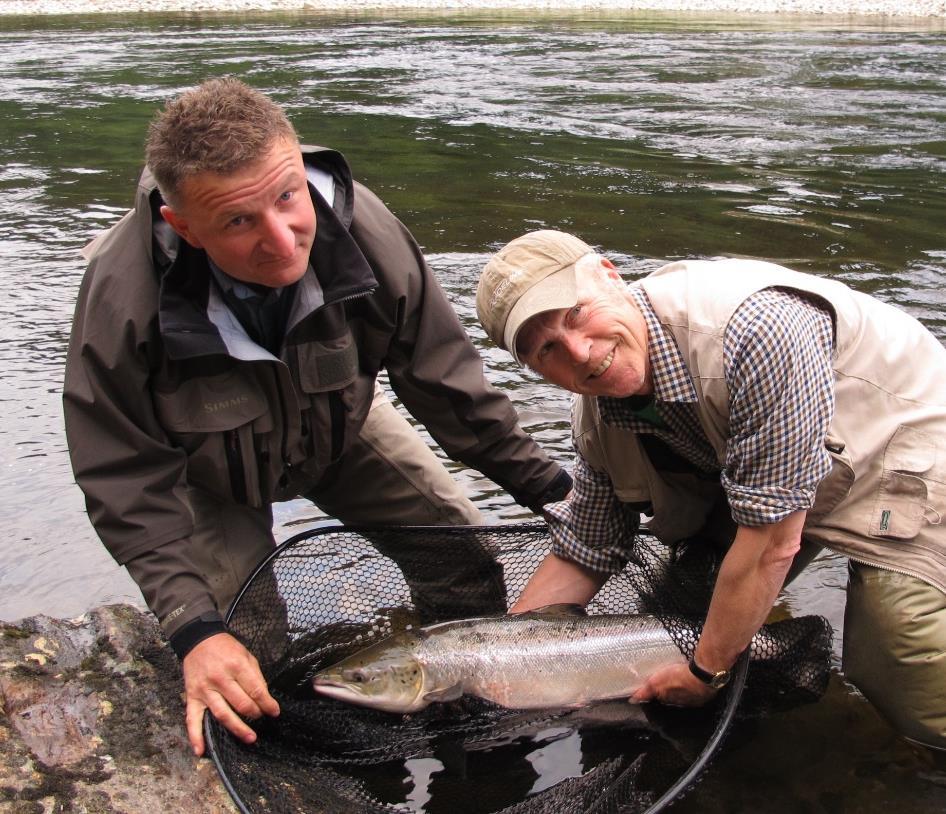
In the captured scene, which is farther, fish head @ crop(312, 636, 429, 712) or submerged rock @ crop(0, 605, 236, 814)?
fish head @ crop(312, 636, 429, 712)

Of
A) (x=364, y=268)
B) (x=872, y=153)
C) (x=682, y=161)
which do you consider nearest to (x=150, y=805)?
(x=364, y=268)

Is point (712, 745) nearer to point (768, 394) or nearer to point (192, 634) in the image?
point (768, 394)

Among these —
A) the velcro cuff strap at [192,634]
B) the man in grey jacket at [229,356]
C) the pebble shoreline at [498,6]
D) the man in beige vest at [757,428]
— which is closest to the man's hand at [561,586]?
the man in beige vest at [757,428]

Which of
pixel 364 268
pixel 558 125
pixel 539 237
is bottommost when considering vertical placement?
pixel 558 125

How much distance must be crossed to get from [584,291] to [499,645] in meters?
1.10

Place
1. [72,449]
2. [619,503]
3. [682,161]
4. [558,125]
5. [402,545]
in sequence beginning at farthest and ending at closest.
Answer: [558,125], [682,161], [402,545], [619,503], [72,449]

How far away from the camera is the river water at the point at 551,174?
4176mm

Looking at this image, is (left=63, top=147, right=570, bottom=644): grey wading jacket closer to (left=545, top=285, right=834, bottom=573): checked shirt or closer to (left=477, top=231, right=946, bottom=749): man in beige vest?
(left=477, top=231, right=946, bottom=749): man in beige vest

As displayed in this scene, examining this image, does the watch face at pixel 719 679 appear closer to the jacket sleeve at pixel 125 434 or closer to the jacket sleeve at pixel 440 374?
the jacket sleeve at pixel 440 374

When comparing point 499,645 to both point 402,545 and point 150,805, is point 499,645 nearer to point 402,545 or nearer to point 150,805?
point 402,545

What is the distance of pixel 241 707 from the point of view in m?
2.82

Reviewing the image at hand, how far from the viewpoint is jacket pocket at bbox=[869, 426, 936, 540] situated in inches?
115

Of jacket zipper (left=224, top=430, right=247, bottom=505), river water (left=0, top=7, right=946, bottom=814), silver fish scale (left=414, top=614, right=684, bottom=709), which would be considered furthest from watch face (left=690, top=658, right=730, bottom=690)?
jacket zipper (left=224, top=430, right=247, bottom=505)

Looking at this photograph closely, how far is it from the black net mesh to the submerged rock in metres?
0.15
